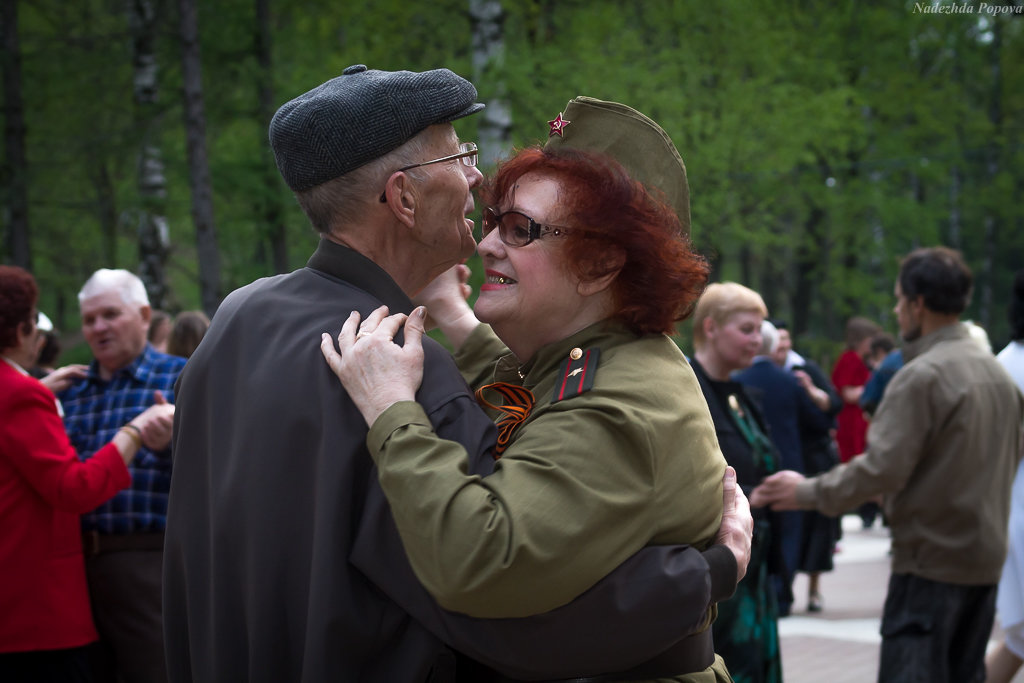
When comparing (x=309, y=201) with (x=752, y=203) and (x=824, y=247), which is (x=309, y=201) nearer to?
(x=752, y=203)

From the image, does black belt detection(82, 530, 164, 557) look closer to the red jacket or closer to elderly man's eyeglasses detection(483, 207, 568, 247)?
the red jacket

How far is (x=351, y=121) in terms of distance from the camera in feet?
7.13

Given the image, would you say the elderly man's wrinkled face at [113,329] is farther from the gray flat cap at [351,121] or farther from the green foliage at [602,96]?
the green foliage at [602,96]

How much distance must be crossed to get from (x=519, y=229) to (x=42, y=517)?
2.64m

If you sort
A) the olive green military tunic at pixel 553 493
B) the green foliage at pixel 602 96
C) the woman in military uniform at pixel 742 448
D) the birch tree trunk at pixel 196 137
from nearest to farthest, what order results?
the olive green military tunic at pixel 553 493 < the woman in military uniform at pixel 742 448 < the birch tree trunk at pixel 196 137 < the green foliage at pixel 602 96

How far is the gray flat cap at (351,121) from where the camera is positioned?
7.14 feet

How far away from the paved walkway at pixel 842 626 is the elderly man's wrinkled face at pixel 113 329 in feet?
13.4

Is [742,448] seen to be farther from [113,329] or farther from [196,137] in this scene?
[196,137]

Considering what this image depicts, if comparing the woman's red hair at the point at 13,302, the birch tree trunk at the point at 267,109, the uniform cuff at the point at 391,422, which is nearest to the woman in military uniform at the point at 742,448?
the uniform cuff at the point at 391,422

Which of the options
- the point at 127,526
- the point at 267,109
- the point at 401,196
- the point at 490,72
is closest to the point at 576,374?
the point at 401,196

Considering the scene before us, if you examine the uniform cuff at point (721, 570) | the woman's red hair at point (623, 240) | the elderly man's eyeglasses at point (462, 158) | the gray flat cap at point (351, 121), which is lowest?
the uniform cuff at point (721, 570)

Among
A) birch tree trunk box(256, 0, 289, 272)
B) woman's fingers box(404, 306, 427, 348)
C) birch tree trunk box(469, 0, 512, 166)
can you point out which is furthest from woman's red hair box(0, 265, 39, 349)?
birch tree trunk box(256, 0, 289, 272)

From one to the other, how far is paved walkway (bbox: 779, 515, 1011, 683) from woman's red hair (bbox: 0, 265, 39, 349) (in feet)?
14.9

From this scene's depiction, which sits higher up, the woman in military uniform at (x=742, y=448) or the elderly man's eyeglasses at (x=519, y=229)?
the elderly man's eyeglasses at (x=519, y=229)
